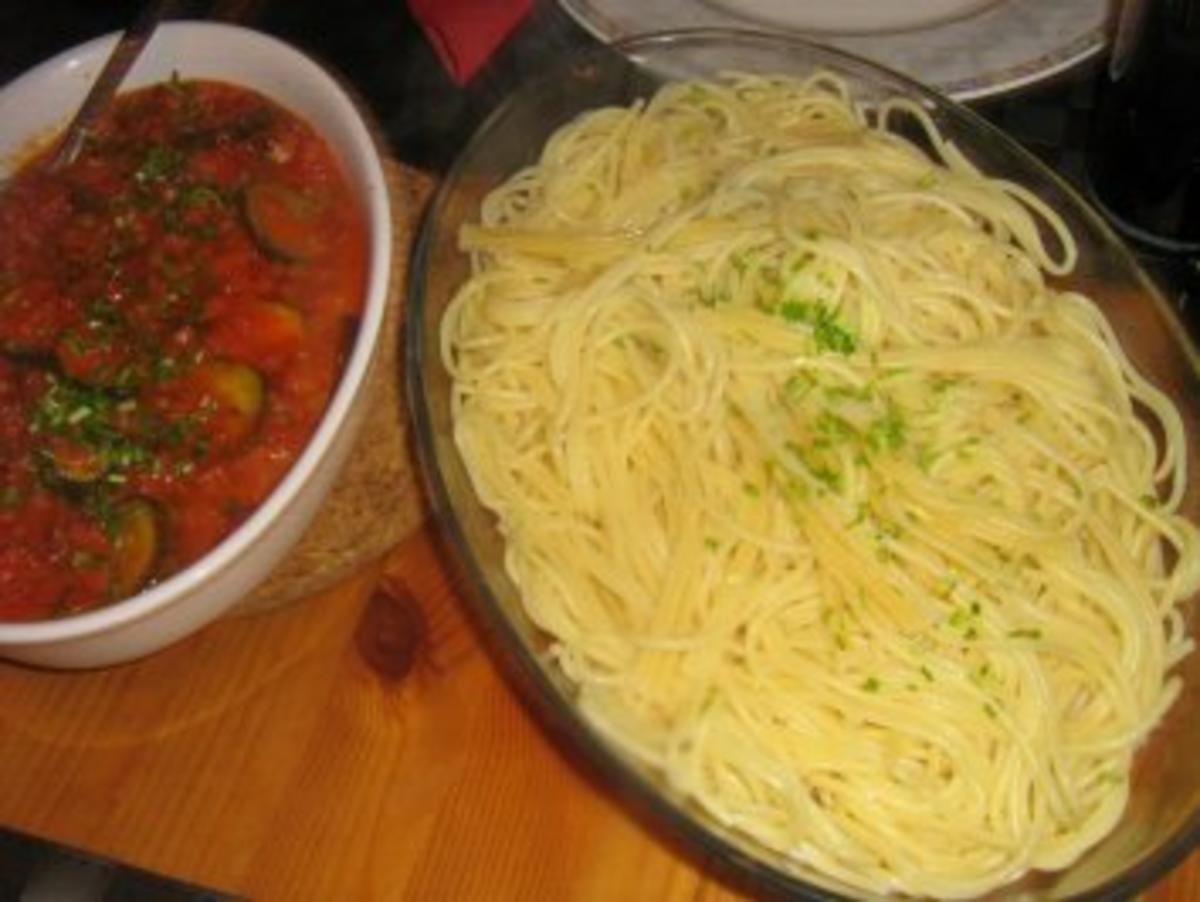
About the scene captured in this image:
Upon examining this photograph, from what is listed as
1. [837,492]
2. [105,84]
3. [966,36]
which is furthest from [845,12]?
[105,84]

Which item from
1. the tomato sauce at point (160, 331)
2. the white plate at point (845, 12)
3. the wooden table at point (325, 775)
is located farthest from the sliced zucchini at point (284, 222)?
the white plate at point (845, 12)

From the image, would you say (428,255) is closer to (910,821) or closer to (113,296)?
(113,296)

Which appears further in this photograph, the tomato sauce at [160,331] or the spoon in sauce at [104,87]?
the spoon in sauce at [104,87]

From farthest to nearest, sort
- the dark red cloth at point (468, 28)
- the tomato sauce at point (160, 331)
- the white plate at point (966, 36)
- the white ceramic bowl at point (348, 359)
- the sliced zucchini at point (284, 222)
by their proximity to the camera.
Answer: the dark red cloth at point (468, 28) → the white plate at point (966, 36) → the sliced zucchini at point (284, 222) → the tomato sauce at point (160, 331) → the white ceramic bowl at point (348, 359)

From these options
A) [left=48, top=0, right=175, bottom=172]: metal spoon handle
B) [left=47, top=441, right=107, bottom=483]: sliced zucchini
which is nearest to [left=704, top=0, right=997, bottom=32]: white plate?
[left=48, top=0, right=175, bottom=172]: metal spoon handle

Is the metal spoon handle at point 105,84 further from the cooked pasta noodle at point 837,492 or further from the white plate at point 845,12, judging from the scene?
the white plate at point 845,12

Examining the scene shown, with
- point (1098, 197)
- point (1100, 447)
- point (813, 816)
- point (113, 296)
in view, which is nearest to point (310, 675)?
point (113, 296)
